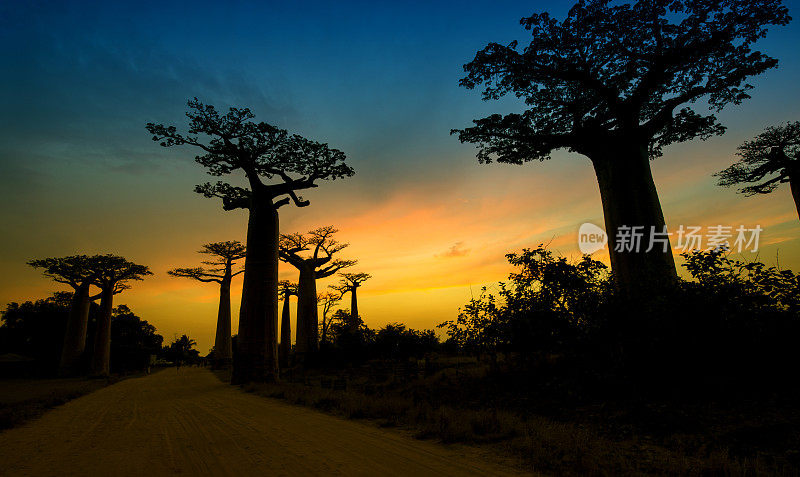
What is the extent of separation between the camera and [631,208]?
8.30 m

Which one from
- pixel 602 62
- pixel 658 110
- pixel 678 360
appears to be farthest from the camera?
pixel 658 110

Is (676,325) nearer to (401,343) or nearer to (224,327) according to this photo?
(401,343)

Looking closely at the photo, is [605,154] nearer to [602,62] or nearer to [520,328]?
[602,62]

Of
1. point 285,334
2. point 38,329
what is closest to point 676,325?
point 285,334

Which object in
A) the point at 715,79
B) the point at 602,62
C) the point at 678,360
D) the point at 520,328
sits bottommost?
the point at 678,360

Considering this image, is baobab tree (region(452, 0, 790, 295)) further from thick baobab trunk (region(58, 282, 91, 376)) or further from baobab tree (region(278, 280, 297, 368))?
thick baobab trunk (region(58, 282, 91, 376))

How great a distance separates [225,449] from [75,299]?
3134cm

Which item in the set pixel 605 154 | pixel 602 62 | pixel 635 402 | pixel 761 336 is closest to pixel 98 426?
pixel 635 402

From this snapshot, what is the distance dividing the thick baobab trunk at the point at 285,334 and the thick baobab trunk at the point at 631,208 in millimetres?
18840

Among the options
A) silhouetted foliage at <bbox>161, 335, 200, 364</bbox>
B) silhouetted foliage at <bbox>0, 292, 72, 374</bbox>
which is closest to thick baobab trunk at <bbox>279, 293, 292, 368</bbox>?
silhouetted foliage at <bbox>0, 292, 72, 374</bbox>

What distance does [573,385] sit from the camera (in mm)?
5773

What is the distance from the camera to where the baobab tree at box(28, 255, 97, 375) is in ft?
87.9

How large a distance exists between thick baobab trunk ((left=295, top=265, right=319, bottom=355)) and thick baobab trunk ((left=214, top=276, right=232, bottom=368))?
9287mm

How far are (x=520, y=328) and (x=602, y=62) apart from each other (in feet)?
20.3
